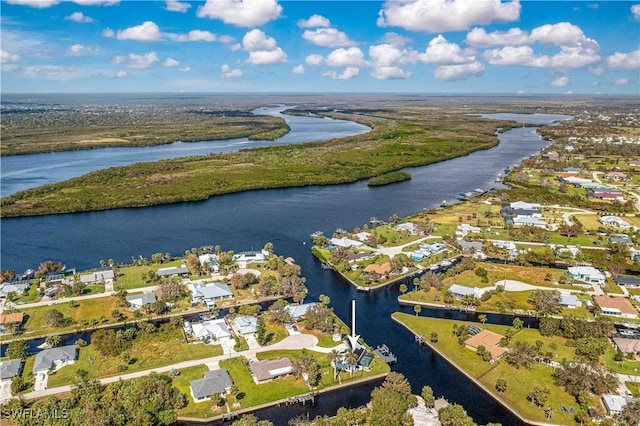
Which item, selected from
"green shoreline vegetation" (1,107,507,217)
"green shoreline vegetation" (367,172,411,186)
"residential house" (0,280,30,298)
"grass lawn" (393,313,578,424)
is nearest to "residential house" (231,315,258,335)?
"grass lawn" (393,313,578,424)

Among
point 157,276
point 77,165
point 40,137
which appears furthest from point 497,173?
point 40,137

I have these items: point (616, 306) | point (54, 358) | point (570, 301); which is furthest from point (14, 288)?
point (616, 306)

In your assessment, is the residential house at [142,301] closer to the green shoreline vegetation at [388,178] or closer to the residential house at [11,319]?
the residential house at [11,319]

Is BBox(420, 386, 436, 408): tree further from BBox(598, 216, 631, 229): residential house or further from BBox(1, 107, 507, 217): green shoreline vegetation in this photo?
BBox(1, 107, 507, 217): green shoreline vegetation

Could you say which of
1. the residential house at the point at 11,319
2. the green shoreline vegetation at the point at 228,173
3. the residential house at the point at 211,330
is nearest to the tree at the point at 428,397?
the residential house at the point at 211,330

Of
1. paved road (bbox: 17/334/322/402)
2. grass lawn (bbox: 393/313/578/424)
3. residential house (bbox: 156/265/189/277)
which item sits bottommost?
grass lawn (bbox: 393/313/578/424)

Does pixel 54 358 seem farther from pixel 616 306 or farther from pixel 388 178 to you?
pixel 388 178
